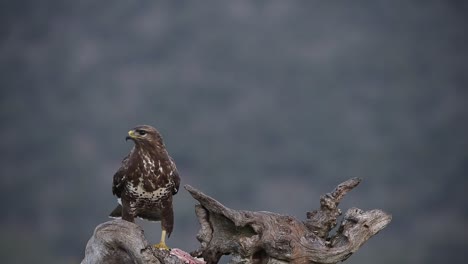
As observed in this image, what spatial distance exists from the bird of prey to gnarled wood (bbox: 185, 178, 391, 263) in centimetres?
105

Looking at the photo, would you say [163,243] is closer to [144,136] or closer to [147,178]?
[147,178]

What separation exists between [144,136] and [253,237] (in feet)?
6.47

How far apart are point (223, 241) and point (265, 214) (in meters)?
0.51

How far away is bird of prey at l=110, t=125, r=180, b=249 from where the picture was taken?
873cm

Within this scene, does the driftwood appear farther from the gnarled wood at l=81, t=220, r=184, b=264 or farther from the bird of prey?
the bird of prey

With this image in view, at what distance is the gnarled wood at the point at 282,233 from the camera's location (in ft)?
24.8

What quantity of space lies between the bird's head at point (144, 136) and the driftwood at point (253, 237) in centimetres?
127

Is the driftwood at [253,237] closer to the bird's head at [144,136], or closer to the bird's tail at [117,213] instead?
the bird's head at [144,136]

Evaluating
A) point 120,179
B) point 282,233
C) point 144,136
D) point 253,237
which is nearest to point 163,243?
point 120,179

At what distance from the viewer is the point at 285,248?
757cm

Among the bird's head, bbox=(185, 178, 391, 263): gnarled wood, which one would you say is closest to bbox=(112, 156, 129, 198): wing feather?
the bird's head

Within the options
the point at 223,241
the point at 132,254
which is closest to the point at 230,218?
the point at 223,241

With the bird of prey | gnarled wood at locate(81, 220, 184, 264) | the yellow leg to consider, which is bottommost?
gnarled wood at locate(81, 220, 184, 264)

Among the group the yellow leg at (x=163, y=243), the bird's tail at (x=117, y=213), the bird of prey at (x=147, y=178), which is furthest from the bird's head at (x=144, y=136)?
the bird's tail at (x=117, y=213)
